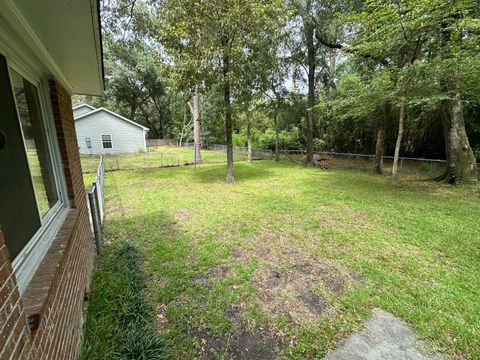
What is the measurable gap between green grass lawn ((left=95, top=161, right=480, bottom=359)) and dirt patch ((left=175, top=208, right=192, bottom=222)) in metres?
0.06

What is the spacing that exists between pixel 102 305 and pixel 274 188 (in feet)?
20.6

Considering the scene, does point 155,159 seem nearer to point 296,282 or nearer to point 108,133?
point 108,133

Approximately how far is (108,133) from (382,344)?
72.0ft

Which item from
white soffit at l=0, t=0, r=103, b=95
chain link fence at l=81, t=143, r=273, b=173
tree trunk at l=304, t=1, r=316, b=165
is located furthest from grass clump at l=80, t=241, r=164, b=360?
chain link fence at l=81, t=143, r=273, b=173

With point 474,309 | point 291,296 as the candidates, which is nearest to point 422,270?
point 474,309

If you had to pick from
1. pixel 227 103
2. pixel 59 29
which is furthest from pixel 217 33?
pixel 59 29

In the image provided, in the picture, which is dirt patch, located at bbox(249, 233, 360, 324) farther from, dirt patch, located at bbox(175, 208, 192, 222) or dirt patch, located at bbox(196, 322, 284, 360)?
dirt patch, located at bbox(175, 208, 192, 222)

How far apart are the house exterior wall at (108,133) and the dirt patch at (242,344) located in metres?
20.3

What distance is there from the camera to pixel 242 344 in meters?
2.18

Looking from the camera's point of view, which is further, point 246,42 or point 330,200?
point 246,42

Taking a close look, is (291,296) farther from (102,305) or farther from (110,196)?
(110,196)

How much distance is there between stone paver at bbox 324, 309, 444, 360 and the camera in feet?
6.63

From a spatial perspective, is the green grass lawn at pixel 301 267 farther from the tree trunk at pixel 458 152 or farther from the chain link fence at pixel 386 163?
the chain link fence at pixel 386 163

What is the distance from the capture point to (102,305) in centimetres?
253
